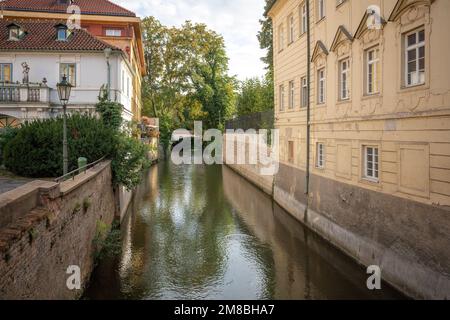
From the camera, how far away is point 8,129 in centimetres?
1525

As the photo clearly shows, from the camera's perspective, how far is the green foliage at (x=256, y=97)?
36219 millimetres

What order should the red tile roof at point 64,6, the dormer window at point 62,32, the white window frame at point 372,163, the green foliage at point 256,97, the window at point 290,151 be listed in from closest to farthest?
the white window frame at point 372,163, the window at point 290,151, the dormer window at point 62,32, the red tile roof at point 64,6, the green foliage at point 256,97

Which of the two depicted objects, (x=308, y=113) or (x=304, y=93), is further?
(x=304, y=93)

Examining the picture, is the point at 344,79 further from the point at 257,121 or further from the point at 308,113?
the point at 257,121

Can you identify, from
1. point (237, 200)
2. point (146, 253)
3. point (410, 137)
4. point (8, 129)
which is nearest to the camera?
point (410, 137)

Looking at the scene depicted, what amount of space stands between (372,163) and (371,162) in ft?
0.71

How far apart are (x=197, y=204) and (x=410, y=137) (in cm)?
1343

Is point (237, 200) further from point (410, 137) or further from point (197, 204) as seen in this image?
point (410, 137)

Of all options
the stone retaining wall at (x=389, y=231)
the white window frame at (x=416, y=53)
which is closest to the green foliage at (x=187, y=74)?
the stone retaining wall at (x=389, y=231)

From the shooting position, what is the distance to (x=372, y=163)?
11.7 m

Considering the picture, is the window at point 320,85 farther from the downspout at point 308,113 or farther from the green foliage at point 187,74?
the green foliage at point 187,74

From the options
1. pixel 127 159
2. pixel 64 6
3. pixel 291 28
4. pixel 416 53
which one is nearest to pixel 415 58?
pixel 416 53
